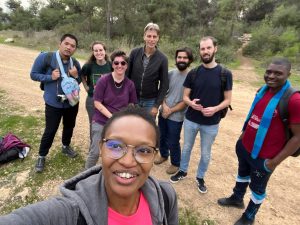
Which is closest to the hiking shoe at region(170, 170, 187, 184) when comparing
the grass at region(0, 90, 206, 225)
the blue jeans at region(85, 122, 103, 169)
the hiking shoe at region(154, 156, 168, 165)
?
the hiking shoe at region(154, 156, 168, 165)

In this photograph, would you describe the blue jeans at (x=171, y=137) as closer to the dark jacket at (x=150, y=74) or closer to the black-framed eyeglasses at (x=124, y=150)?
the dark jacket at (x=150, y=74)

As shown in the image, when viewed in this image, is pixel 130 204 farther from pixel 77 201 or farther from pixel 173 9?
pixel 173 9

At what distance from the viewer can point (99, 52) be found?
393cm

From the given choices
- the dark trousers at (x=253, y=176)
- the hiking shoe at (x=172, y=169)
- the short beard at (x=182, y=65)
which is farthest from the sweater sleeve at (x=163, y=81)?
the dark trousers at (x=253, y=176)

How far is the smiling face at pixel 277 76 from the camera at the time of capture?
2652mm

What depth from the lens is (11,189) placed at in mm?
3793

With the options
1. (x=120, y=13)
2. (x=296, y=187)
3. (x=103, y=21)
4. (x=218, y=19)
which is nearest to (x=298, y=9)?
(x=218, y=19)

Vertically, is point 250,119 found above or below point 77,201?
below

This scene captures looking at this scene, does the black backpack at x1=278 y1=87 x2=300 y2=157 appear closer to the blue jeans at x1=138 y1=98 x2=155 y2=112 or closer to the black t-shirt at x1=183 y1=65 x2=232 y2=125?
the black t-shirt at x1=183 y1=65 x2=232 y2=125

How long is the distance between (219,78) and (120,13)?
25319mm

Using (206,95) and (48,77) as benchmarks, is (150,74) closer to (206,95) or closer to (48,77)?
(206,95)

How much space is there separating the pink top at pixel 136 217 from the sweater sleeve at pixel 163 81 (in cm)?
238

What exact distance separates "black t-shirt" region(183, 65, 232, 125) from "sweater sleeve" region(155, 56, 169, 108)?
0.36 meters

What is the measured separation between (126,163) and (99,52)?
284cm
